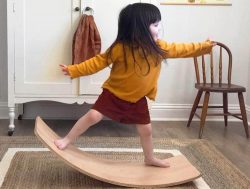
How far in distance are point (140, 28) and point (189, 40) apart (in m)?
1.53

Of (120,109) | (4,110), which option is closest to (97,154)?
(120,109)

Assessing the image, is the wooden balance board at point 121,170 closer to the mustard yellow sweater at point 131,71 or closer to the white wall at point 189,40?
the mustard yellow sweater at point 131,71

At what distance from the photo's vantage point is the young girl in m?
1.70

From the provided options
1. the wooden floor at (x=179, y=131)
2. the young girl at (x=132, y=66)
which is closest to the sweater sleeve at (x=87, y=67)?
the young girl at (x=132, y=66)

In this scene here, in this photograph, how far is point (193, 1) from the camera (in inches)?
122

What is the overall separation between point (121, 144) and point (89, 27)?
0.77 metres

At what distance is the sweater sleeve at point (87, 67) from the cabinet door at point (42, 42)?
81cm

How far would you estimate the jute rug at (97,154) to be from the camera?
1711 mm

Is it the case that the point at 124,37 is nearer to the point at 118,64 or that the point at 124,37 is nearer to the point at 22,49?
the point at 118,64

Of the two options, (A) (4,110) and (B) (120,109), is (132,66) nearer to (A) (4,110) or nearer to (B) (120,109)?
(B) (120,109)

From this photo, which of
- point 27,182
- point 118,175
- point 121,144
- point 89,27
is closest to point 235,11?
point 89,27

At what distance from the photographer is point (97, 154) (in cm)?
215

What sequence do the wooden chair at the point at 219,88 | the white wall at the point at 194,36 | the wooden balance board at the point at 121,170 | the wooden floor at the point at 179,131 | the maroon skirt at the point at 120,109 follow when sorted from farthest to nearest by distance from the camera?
the white wall at the point at 194,36 → the wooden chair at the point at 219,88 → the wooden floor at the point at 179,131 → the maroon skirt at the point at 120,109 → the wooden balance board at the point at 121,170

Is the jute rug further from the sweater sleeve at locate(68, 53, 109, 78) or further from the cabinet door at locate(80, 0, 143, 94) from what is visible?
the sweater sleeve at locate(68, 53, 109, 78)
